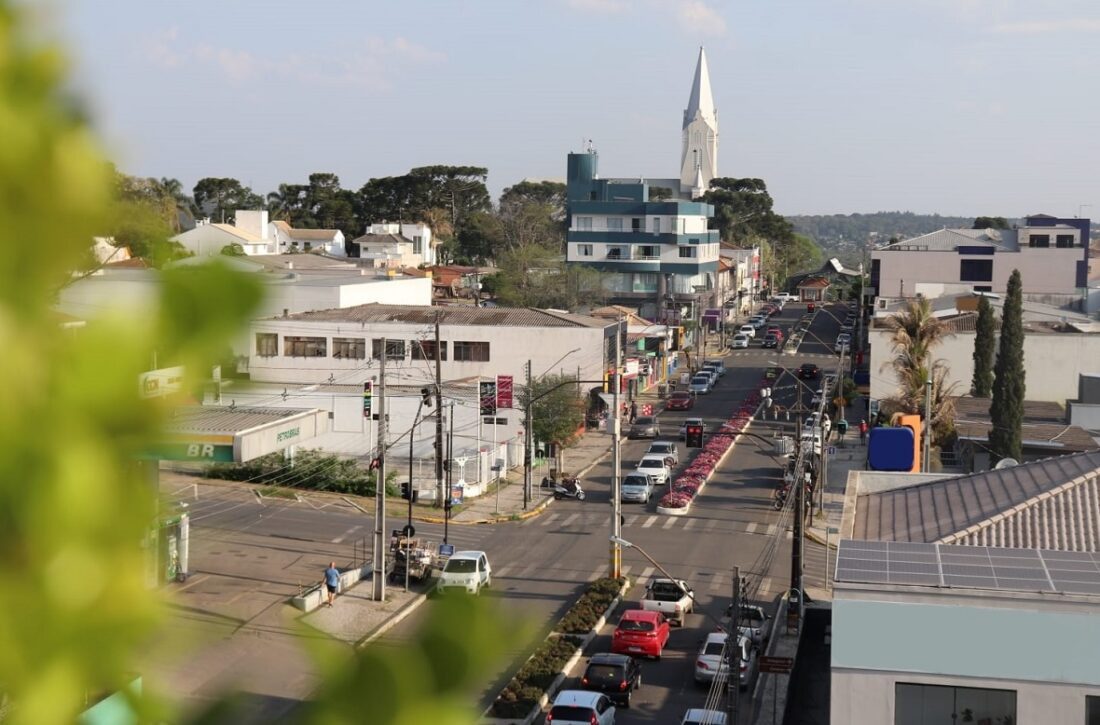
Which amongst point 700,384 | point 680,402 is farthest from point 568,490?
point 700,384

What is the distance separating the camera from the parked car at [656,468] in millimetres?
37281

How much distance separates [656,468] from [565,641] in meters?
15.8

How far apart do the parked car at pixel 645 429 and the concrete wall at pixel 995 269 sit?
2131cm

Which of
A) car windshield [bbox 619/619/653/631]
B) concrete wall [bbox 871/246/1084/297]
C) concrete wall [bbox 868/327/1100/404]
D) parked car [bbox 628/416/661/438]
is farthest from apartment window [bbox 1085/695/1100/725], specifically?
concrete wall [bbox 871/246/1084/297]

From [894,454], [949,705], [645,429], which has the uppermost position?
[894,454]

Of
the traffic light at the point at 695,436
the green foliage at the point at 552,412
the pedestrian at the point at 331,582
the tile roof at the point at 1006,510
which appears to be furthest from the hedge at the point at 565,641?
the green foliage at the point at 552,412

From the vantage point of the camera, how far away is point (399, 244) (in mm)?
85312

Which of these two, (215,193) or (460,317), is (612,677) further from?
(460,317)

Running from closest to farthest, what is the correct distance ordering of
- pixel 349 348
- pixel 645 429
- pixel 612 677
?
pixel 612 677 < pixel 349 348 < pixel 645 429

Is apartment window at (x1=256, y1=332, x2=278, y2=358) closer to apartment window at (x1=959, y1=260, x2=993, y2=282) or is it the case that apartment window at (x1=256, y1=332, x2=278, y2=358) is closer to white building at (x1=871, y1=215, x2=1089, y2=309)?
white building at (x1=871, y1=215, x2=1089, y2=309)

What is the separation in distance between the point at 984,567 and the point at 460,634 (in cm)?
1206

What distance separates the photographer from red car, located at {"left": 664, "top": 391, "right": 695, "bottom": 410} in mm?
50000

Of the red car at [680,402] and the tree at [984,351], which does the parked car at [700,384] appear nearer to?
the red car at [680,402]

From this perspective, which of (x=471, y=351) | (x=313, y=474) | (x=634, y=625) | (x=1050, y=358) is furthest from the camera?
(x=471, y=351)
